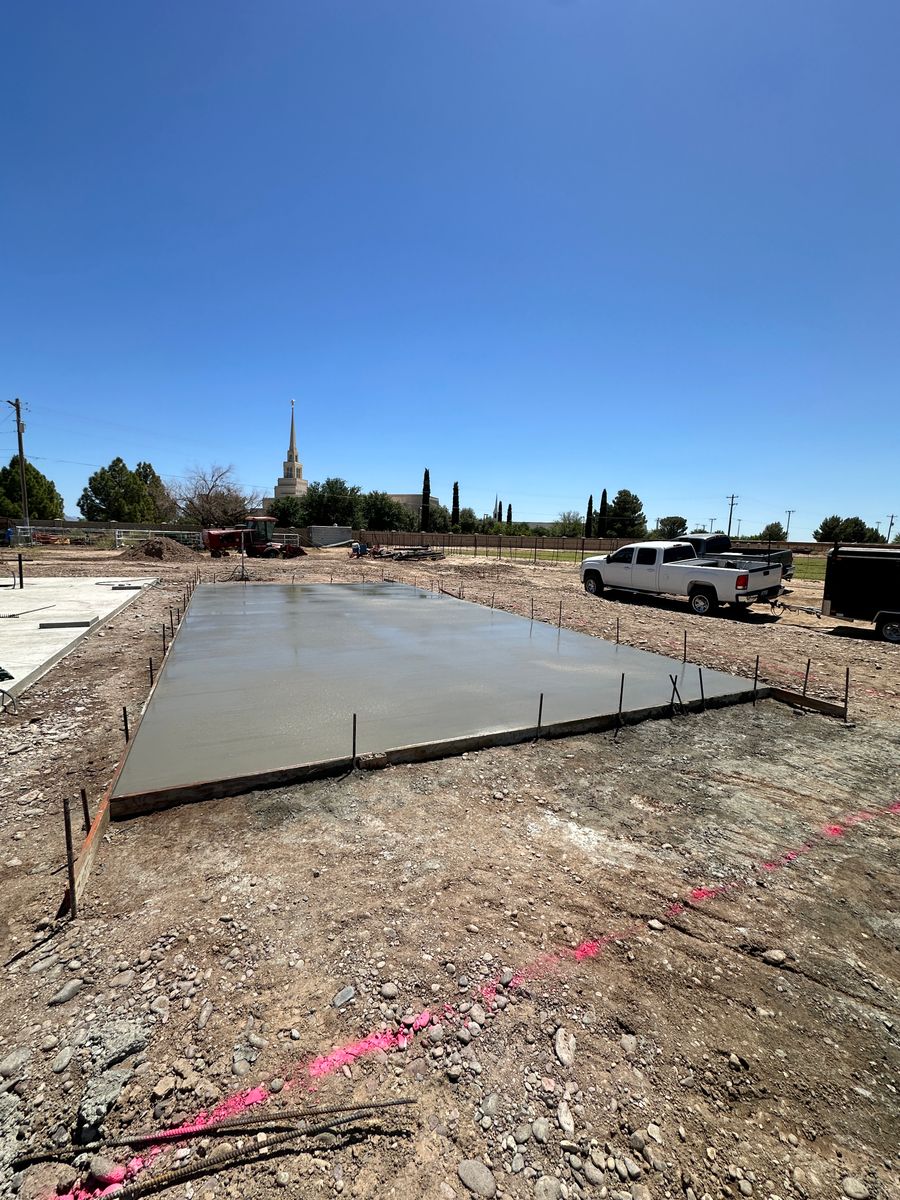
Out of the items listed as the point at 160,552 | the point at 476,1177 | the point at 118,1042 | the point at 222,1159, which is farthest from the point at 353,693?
the point at 160,552

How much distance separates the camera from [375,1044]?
212cm

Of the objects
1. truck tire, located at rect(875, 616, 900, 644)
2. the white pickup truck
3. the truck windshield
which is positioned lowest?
truck tire, located at rect(875, 616, 900, 644)

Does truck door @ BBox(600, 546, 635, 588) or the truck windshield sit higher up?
the truck windshield

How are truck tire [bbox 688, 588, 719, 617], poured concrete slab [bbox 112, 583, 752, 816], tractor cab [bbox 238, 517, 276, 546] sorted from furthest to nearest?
tractor cab [bbox 238, 517, 276, 546] < truck tire [bbox 688, 588, 719, 617] < poured concrete slab [bbox 112, 583, 752, 816]

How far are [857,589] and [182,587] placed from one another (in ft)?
60.7

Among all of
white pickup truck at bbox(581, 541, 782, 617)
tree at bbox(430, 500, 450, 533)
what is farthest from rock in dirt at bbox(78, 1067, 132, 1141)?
tree at bbox(430, 500, 450, 533)

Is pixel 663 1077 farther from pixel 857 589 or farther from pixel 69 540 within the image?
pixel 69 540

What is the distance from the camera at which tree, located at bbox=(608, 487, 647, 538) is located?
6775cm

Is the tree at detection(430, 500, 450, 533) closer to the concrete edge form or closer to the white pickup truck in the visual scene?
the white pickup truck

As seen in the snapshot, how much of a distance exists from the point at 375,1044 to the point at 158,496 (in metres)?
75.6

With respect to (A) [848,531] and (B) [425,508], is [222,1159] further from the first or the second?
(A) [848,531]

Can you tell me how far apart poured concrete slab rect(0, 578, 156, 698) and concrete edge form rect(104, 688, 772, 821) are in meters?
3.59

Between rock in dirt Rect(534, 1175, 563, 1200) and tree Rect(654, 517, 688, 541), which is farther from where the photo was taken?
tree Rect(654, 517, 688, 541)

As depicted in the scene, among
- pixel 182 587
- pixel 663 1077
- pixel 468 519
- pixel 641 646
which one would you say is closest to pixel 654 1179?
pixel 663 1077
